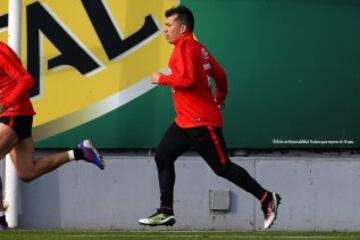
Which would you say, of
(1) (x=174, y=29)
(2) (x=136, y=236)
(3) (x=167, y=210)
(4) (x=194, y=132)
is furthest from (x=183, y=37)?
(2) (x=136, y=236)

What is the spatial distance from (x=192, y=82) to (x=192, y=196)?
10.2ft

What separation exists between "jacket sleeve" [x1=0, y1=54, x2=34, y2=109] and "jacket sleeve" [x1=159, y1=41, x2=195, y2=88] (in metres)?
1.25

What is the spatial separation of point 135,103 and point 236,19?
58.3 inches

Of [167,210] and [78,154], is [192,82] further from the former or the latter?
[78,154]

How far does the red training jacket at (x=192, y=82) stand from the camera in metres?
8.72

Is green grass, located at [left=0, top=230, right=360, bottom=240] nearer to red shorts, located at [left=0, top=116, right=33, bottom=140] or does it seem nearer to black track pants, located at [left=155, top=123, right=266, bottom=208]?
black track pants, located at [left=155, top=123, right=266, bottom=208]

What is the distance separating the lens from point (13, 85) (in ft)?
30.7

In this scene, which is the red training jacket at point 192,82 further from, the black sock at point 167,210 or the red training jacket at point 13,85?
the red training jacket at point 13,85

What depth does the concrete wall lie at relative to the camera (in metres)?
11.6

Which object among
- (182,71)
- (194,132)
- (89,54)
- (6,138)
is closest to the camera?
(182,71)

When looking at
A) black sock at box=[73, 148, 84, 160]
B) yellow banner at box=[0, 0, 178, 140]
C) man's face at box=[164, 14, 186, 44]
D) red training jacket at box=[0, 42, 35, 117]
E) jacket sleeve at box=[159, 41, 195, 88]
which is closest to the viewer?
jacket sleeve at box=[159, 41, 195, 88]

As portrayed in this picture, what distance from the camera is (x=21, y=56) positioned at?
38.6 feet

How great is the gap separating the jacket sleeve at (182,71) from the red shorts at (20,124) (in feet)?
4.72

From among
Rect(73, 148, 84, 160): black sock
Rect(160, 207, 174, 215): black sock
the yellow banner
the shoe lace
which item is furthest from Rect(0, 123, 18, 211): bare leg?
the yellow banner
